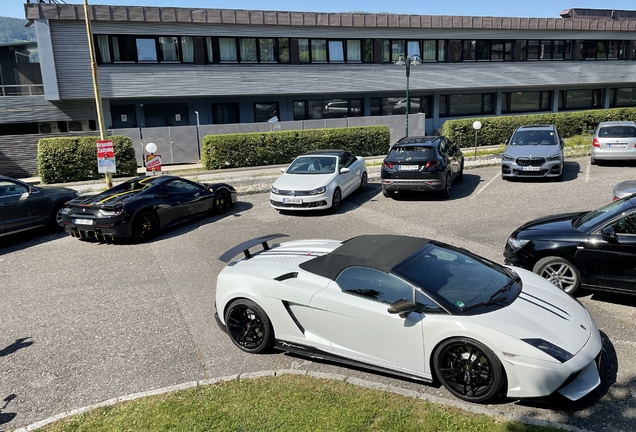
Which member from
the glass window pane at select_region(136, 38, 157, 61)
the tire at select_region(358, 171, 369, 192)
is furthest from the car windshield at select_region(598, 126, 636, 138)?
the glass window pane at select_region(136, 38, 157, 61)

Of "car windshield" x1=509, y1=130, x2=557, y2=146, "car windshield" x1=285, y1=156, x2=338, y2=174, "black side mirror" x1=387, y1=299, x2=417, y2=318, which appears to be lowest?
"black side mirror" x1=387, y1=299, x2=417, y2=318

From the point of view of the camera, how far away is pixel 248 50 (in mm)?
25562

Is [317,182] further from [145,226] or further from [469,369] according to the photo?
[469,369]

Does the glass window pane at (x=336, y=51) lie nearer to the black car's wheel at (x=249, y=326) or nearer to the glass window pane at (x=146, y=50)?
the glass window pane at (x=146, y=50)

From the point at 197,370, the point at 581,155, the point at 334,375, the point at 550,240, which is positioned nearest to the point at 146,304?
the point at 197,370

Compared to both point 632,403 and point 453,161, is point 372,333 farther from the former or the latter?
point 453,161

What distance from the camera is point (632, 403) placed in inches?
172

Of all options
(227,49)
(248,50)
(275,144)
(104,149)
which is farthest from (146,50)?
(104,149)

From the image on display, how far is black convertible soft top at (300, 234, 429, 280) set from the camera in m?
5.07

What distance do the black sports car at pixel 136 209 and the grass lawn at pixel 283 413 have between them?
6.48m

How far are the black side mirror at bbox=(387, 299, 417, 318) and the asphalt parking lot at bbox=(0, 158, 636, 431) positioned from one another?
0.81 m

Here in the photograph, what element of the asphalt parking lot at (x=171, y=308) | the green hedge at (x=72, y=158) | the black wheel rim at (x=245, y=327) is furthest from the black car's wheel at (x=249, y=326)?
the green hedge at (x=72, y=158)

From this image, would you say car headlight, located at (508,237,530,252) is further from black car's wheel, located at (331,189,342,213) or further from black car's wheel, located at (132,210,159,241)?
black car's wheel, located at (132,210,159,241)

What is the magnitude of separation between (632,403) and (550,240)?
286 cm
